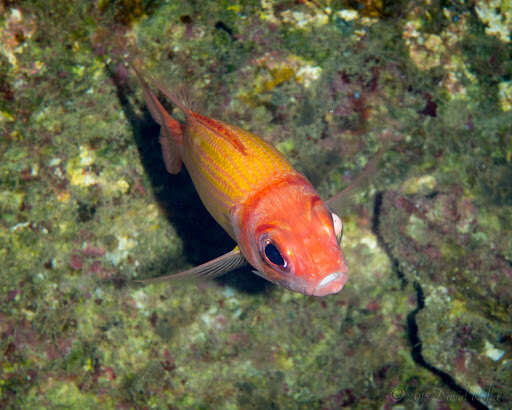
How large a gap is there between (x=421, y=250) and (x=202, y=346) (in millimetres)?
2526

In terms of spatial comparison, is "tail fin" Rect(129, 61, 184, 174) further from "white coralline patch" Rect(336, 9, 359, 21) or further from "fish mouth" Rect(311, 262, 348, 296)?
"white coralline patch" Rect(336, 9, 359, 21)

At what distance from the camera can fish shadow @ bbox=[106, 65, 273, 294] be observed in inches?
148

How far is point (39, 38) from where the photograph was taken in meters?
3.75

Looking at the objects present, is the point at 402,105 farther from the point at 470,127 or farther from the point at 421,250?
the point at 421,250

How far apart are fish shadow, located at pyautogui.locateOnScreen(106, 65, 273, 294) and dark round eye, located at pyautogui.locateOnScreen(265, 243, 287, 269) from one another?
158 centimetres

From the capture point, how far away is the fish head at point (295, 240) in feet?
6.64

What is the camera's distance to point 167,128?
3.19 meters

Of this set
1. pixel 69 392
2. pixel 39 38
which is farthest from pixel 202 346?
pixel 39 38

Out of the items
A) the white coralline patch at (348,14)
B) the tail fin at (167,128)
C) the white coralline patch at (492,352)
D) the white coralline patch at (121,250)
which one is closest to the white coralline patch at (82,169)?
the white coralline patch at (121,250)

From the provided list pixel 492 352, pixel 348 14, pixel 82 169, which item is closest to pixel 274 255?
pixel 82 169

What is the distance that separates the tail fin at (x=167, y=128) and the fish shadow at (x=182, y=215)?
38cm

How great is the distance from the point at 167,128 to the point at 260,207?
4.57 ft

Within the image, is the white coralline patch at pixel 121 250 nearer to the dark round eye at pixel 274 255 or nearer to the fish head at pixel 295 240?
the fish head at pixel 295 240

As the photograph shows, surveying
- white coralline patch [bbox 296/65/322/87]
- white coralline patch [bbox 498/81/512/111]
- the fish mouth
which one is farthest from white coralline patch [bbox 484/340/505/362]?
white coralline patch [bbox 296/65/322/87]
